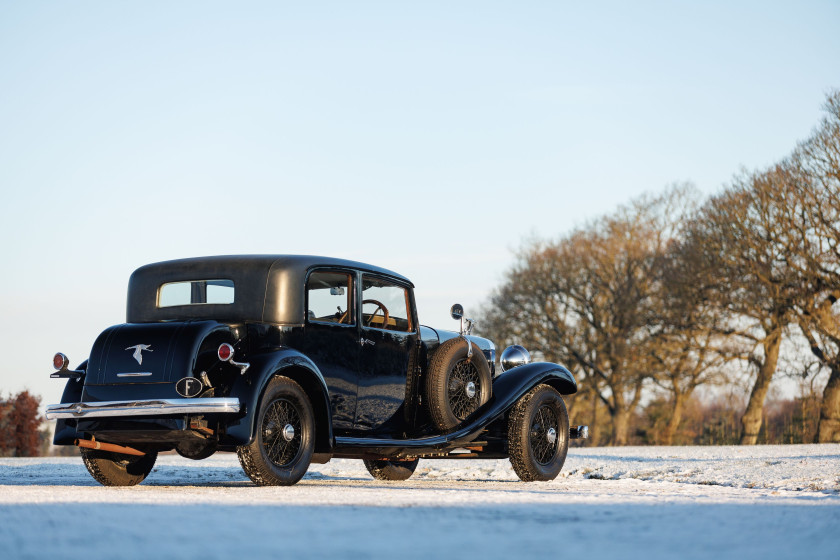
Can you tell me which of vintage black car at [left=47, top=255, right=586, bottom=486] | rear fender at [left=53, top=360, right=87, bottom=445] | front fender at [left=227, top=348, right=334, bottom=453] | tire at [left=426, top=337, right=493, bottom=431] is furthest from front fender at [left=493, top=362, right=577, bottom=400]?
rear fender at [left=53, top=360, right=87, bottom=445]

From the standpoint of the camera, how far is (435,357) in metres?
9.33

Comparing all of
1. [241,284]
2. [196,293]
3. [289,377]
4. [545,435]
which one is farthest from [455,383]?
[196,293]

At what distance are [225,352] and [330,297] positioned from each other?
60.9 inches

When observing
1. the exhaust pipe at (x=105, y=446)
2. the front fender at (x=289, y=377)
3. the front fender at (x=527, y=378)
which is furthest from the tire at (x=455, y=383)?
the exhaust pipe at (x=105, y=446)

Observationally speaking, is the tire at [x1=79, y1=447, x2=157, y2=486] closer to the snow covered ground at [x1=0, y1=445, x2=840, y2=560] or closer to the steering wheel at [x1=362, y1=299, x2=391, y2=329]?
the snow covered ground at [x1=0, y1=445, x2=840, y2=560]

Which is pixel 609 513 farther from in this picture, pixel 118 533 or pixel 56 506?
pixel 56 506

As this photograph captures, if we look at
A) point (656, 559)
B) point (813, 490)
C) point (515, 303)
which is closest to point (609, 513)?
point (656, 559)

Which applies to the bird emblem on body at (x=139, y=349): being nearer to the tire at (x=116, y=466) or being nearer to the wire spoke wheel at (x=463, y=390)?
the tire at (x=116, y=466)

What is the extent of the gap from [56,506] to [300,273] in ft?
11.3

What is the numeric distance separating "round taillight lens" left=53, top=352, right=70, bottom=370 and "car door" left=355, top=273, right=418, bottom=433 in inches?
96.4

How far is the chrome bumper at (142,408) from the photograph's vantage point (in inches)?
287

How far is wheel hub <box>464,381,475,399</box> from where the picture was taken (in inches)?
378

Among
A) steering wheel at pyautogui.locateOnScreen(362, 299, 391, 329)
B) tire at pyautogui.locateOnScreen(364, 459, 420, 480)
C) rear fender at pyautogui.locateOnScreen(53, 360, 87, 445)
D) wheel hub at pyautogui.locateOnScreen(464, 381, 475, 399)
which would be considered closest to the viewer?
rear fender at pyautogui.locateOnScreen(53, 360, 87, 445)

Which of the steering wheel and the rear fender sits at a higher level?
the steering wheel
